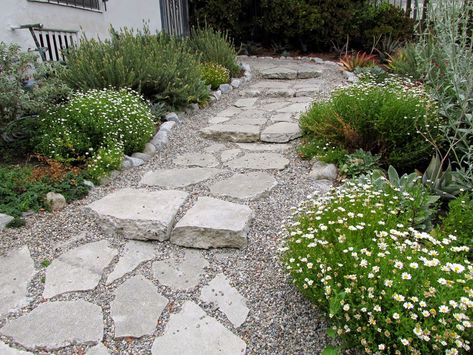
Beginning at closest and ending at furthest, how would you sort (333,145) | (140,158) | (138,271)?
(138,271), (333,145), (140,158)

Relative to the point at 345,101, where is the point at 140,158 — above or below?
below

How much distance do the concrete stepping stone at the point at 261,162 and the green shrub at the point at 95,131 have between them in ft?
3.33

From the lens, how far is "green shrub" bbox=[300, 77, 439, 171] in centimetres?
339

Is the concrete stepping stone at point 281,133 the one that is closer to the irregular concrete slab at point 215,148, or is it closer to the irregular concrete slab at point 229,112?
the irregular concrete slab at point 215,148

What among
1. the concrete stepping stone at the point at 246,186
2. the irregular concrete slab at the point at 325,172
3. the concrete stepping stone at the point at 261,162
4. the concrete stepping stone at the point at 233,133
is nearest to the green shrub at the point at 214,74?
the concrete stepping stone at the point at 233,133

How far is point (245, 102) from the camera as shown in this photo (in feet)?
20.5

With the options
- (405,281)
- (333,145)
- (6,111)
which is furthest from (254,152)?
(405,281)

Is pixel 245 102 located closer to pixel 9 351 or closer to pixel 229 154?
pixel 229 154

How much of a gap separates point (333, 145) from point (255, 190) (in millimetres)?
1002

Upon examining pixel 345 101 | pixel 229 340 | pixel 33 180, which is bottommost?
pixel 229 340

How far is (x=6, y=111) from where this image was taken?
3766 mm

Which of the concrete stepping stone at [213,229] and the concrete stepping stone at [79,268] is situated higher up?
the concrete stepping stone at [213,229]

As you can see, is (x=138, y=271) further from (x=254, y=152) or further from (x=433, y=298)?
(x=254, y=152)

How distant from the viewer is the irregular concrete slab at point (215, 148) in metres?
4.33
